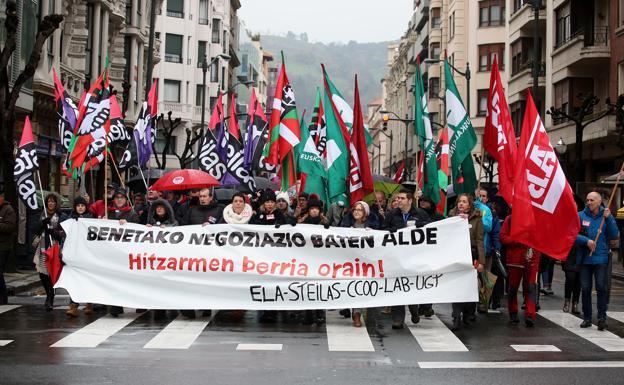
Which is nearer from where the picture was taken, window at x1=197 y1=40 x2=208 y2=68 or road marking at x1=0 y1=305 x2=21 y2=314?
road marking at x1=0 y1=305 x2=21 y2=314

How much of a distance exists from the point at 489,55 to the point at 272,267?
1921 inches

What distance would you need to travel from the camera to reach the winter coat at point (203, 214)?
13938 millimetres

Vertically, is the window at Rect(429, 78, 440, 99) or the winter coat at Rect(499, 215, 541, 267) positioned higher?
the window at Rect(429, 78, 440, 99)

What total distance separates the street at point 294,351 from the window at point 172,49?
5820cm

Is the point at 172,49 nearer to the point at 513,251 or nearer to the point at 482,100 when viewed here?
the point at 482,100

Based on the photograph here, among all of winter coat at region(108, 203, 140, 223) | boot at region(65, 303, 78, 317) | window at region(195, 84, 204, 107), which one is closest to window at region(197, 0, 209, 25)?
window at region(195, 84, 204, 107)

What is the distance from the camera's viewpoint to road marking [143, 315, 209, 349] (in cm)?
1087

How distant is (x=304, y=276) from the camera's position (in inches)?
508

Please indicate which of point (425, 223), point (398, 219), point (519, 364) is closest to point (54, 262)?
point (398, 219)

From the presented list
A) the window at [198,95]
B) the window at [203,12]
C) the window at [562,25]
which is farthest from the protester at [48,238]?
the window at [203,12]

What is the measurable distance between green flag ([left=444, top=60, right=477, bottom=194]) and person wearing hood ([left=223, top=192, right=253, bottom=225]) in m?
3.50

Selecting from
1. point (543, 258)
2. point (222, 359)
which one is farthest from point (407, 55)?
point (222, 359)

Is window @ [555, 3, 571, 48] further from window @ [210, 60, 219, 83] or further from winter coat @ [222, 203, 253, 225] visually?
window @ [210, 60, 219, 83]

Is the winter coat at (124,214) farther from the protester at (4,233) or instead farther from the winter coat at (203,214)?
the protester at (4,233)
